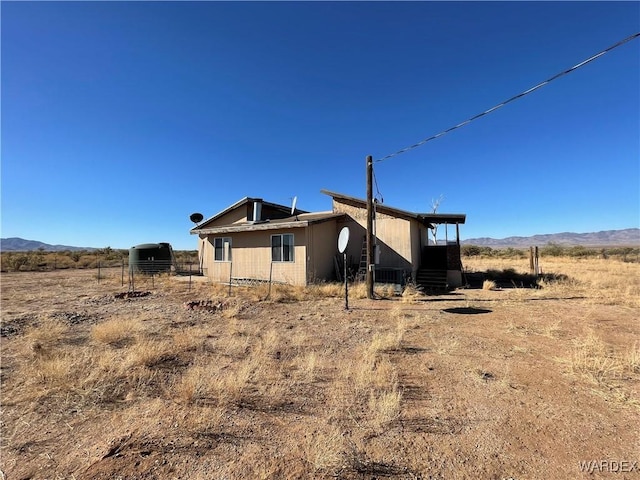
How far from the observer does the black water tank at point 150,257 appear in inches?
911

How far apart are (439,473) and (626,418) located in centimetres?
253

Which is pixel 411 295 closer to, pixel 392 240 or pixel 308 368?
pixel 392 240

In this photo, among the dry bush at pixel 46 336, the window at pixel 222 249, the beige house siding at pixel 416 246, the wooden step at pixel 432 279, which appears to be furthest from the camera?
the window at pixel 222 249

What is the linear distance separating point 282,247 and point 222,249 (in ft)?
16.2

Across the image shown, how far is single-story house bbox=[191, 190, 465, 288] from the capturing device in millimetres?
14477

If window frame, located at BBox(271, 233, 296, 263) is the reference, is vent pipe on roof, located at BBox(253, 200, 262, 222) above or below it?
above

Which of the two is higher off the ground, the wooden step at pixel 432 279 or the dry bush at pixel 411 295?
the wooden step at pixel 432 279

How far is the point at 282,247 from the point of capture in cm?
1527

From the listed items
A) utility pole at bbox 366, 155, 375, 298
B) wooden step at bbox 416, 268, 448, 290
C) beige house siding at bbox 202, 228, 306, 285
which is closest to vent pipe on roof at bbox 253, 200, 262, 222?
beige house siding at bbox 202, 228, 306, 285

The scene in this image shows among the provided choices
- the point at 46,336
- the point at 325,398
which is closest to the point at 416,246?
the point at 325,398

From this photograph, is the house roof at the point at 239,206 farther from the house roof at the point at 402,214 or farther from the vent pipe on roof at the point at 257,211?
the house roof at the point at 402,214

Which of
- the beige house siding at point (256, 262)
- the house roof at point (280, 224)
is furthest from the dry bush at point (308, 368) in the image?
the beige house siding at point (256, 262)

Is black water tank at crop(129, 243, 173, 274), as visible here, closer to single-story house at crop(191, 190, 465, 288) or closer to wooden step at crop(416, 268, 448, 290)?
single-story house at crop(191, 190, 465, 288)

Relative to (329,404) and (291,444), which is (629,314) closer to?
(329,404)
